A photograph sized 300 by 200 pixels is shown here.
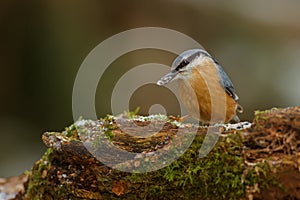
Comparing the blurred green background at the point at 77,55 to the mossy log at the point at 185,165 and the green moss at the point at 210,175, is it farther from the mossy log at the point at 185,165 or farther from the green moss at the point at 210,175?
the green moss at the point at 210,175

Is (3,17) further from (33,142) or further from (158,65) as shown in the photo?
(158,65)

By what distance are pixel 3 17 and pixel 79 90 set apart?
164cm

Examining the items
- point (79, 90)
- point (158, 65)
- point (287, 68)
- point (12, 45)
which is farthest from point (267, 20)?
point (12, 45)

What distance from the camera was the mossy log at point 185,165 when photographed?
1.77 metres

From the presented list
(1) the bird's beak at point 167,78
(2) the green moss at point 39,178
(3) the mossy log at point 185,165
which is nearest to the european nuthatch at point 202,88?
(1) the bird's beak at point 167,78

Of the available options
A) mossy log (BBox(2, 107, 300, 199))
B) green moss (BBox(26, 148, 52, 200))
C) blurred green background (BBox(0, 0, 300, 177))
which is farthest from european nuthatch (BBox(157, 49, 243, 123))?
blurred green background (BBox(0, 0, 300, 177))

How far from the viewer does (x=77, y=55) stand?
6.52m

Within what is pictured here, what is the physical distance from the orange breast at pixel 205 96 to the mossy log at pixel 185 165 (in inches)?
14.7

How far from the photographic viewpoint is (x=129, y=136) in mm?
2055

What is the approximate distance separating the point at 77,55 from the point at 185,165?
16.0ft

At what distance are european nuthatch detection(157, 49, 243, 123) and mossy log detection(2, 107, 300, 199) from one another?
14.6 inches

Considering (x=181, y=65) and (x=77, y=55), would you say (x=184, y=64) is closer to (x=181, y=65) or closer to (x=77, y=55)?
(x=181, y=65)

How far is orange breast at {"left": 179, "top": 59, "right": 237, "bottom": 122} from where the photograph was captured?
2393 mm

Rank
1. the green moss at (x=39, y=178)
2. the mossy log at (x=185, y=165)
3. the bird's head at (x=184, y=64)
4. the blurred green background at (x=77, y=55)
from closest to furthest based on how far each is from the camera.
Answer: the mossy log at (x=185, y=165) → the green moss at (x=39, y=178) → the bird's head at (x=184, y=64) → the blurred green background at (x=77, y=55)
